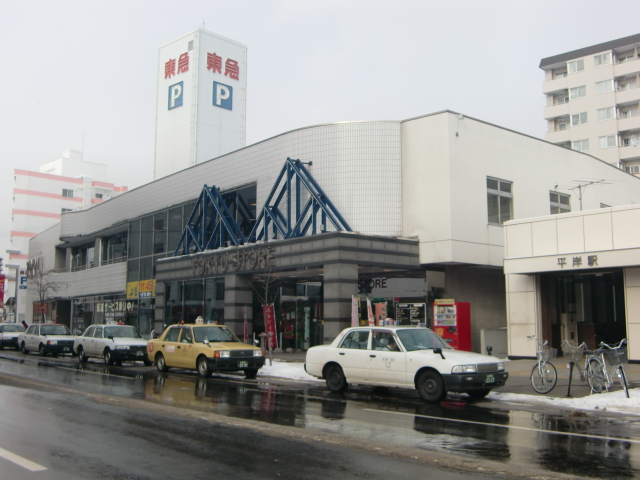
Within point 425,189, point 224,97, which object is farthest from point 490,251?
point 224,97

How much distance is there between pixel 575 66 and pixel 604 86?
3.96m

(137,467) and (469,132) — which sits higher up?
(469,132)

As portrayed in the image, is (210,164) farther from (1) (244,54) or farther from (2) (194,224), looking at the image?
(1) (244,54)

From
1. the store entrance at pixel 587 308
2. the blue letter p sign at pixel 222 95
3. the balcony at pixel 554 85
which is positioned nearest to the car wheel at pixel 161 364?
the store entrance at pixel 587 308

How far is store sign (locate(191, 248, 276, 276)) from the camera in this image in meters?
26.7

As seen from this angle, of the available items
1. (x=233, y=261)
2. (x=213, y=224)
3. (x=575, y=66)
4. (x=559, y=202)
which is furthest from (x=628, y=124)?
(x=233, y=261)

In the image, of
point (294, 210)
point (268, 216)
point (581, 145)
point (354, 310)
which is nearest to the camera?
point (354, 310)

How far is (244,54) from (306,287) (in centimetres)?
2731

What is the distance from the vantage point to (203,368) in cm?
1861

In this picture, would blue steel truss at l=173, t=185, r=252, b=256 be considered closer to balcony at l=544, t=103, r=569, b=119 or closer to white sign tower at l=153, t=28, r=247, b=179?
white sign tower at l=153, t=28, r=247, b=179

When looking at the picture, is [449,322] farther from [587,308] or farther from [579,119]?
[579,119]

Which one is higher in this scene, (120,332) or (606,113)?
(606,113)

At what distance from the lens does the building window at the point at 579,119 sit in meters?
62.2

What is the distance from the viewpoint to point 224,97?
160 feet
